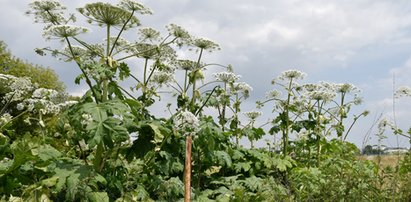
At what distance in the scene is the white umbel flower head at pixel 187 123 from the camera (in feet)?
17.4

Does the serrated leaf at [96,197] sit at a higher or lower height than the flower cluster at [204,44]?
lower

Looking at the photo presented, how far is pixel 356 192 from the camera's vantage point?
503cm

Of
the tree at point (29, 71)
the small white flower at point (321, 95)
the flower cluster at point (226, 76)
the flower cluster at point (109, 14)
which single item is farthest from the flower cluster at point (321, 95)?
the tree at point (29, 71)

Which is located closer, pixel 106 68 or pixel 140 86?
pixel 106 68

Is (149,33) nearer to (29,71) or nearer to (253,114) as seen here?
(253,114)

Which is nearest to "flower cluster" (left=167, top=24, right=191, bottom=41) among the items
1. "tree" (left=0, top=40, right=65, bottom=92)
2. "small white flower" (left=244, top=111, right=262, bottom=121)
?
"small white flower" (left=244, top=111, right=262, bottom=121)

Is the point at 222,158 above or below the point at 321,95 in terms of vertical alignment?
below

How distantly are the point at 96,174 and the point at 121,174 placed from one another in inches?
24.6

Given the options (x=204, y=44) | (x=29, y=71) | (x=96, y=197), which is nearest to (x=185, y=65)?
(x=204, y=44)

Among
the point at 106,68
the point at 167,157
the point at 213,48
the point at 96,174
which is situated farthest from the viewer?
the point at 213,48

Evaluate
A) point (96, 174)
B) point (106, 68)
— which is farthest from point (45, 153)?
point (106, 68)

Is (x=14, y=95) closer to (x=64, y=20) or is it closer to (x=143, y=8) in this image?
(x=64, y=20)

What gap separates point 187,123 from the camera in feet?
17.6

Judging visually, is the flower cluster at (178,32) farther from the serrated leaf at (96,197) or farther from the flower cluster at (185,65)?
the serrated leaf at (96,197)
